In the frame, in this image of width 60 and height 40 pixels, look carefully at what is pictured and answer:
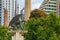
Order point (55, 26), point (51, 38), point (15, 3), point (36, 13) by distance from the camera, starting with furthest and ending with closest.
Result: point (15, 3) < point (36, 13) < point (55, 26) < point (51, 38)

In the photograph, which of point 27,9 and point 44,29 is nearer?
point 44,29

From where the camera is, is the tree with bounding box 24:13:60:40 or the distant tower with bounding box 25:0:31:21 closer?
the tree with bounding box 24:13:60:40

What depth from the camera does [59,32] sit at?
26.9m

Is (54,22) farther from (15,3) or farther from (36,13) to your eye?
(15,3)

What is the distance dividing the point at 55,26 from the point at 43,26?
38.2 inches

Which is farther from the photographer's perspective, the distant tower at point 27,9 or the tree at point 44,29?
the distant tower at point 27,9

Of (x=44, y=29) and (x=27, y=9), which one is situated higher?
(x=44, y=29)

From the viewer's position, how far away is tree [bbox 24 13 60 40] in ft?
87.7

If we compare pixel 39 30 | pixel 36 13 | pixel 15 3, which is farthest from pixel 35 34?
pixel 15 3

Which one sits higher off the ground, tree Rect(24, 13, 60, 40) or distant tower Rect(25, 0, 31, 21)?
tree Rect(24, 13, 60, 40)

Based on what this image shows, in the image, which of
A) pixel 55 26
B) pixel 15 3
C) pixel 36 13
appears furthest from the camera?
pixel 15 3

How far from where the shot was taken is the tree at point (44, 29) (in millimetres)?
26736

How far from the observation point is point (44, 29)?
27297mm

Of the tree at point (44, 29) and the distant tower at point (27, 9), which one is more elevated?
the tree at point (44, 29)
